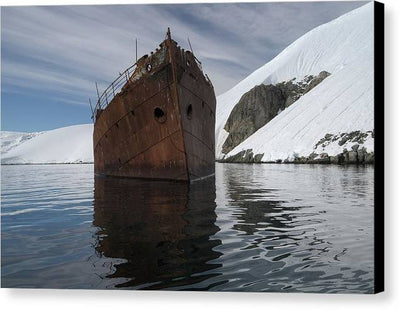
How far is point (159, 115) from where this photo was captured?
13.4m

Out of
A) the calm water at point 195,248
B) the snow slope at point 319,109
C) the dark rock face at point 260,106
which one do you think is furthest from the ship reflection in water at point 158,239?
the dark rock face at point 260,106

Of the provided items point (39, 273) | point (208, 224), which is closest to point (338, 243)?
point (208, 224)

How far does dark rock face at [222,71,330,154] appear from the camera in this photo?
186ft

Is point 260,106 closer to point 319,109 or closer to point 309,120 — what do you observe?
point 319,109

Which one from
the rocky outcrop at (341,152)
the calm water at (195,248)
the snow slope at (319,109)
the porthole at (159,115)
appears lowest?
the calm water at (195,248)

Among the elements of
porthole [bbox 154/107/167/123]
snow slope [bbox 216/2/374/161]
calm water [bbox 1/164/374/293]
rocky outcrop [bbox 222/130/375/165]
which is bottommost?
calm water [bbox 1/164/374/293]

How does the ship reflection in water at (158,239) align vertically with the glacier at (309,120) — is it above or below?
below

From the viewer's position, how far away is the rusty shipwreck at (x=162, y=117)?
12734 millimetres

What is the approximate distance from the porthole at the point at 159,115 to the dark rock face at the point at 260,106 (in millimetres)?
43088

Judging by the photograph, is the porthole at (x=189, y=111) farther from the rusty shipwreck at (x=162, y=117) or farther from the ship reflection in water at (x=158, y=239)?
the ship reflection in water at (x=158, y=239)

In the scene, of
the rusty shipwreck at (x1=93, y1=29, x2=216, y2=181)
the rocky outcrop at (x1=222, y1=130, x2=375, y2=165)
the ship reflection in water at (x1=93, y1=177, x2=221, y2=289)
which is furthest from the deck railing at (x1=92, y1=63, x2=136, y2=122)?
the rocky outcrop at (x1=222, y1=130, x2=375, y2=165)

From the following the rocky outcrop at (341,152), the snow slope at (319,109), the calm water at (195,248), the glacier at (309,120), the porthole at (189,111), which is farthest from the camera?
the rocky outcrop at (341,152)

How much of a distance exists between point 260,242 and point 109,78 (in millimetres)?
5599

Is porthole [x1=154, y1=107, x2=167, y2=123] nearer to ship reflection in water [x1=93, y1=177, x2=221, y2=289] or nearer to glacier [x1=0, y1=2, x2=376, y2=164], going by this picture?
glacier [x1=0, y1=2, x2=376, y2=164]
